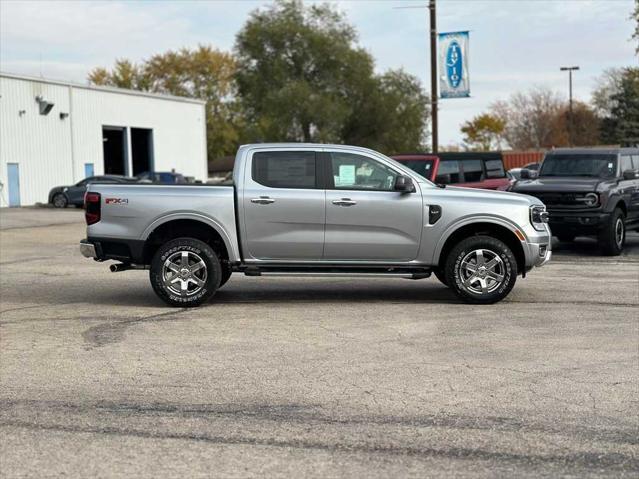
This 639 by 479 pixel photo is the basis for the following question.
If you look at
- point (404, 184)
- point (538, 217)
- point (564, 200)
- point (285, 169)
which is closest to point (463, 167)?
point (564, 200)

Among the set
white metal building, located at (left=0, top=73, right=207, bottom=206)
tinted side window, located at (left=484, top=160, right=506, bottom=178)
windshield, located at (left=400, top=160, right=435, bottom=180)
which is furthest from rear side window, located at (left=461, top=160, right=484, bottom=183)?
white metal building, located at (left=0, top=73, right=207, bottom=206)

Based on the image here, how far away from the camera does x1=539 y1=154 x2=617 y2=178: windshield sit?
17.3 metres

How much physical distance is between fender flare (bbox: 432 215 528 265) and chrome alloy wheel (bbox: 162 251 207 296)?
8.94 ft

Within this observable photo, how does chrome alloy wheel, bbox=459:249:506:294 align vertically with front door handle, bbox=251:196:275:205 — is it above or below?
below

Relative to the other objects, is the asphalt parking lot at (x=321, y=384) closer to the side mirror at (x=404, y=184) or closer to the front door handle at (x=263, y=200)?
the front door handle at (x=263, y=200)

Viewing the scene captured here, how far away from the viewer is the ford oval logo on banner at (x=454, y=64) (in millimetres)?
→ 27000

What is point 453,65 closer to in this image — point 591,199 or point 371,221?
point 591,199

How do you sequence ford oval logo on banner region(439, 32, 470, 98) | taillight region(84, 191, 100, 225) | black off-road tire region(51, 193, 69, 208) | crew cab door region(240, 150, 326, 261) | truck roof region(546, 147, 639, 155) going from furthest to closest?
black off-road tire region(51, 193, 69, 208)
ford oval logo on banner region(439, 32, 470, 98)
truck roof region(546, 147, 639, 155)
taillight region(84, 191, 100, 225)
crew cab door region(240, 150, 326, 261)

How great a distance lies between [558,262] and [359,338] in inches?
312

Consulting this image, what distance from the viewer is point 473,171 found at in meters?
20.2

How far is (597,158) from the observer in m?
17.5

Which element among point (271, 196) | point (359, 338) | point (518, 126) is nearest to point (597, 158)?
point (271, 196)

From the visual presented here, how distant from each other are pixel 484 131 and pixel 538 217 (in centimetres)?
8401

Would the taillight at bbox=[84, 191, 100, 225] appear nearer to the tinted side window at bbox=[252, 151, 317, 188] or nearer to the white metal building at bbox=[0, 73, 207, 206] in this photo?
the tinted side window at bbox=[252, 151, 317, 188]
